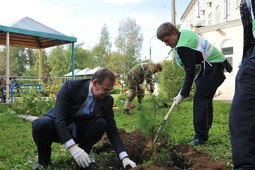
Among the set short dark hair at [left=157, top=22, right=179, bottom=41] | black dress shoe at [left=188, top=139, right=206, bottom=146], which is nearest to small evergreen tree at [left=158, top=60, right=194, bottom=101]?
black dress shoe at [left=188, top=139, right=206, bottom=146]

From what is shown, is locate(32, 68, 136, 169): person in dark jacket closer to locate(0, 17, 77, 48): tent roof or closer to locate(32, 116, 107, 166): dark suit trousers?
locate(32, 116, 107, 166): dark suit trousers

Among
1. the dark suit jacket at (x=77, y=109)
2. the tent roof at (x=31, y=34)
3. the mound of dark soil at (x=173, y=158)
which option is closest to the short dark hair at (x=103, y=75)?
the dark suit jacket at (x=77, y=109)

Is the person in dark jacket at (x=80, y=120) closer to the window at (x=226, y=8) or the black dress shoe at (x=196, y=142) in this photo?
the black dress shoe at (x=196, y=142)

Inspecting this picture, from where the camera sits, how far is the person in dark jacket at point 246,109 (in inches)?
58.5

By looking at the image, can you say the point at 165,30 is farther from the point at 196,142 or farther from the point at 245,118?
the point at 245,118

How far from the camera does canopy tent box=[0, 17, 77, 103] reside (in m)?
8.25

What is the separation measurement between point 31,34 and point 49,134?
7.15 metres

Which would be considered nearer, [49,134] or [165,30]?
[49,134]

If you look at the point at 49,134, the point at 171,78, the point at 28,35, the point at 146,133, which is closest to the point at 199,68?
the point at 146,133

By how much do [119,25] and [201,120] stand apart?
39.7 m

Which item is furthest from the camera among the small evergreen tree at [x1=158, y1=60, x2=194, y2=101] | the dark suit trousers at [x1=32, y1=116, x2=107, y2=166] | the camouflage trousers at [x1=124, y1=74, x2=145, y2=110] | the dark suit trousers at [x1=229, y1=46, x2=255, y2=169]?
the small evergreen tree at [x1=158, y1=60, x2=194, y2=101]

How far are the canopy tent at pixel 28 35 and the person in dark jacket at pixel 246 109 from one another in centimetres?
790

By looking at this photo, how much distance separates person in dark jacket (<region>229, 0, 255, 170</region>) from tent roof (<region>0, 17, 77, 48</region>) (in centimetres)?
823

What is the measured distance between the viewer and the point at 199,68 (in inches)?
129
